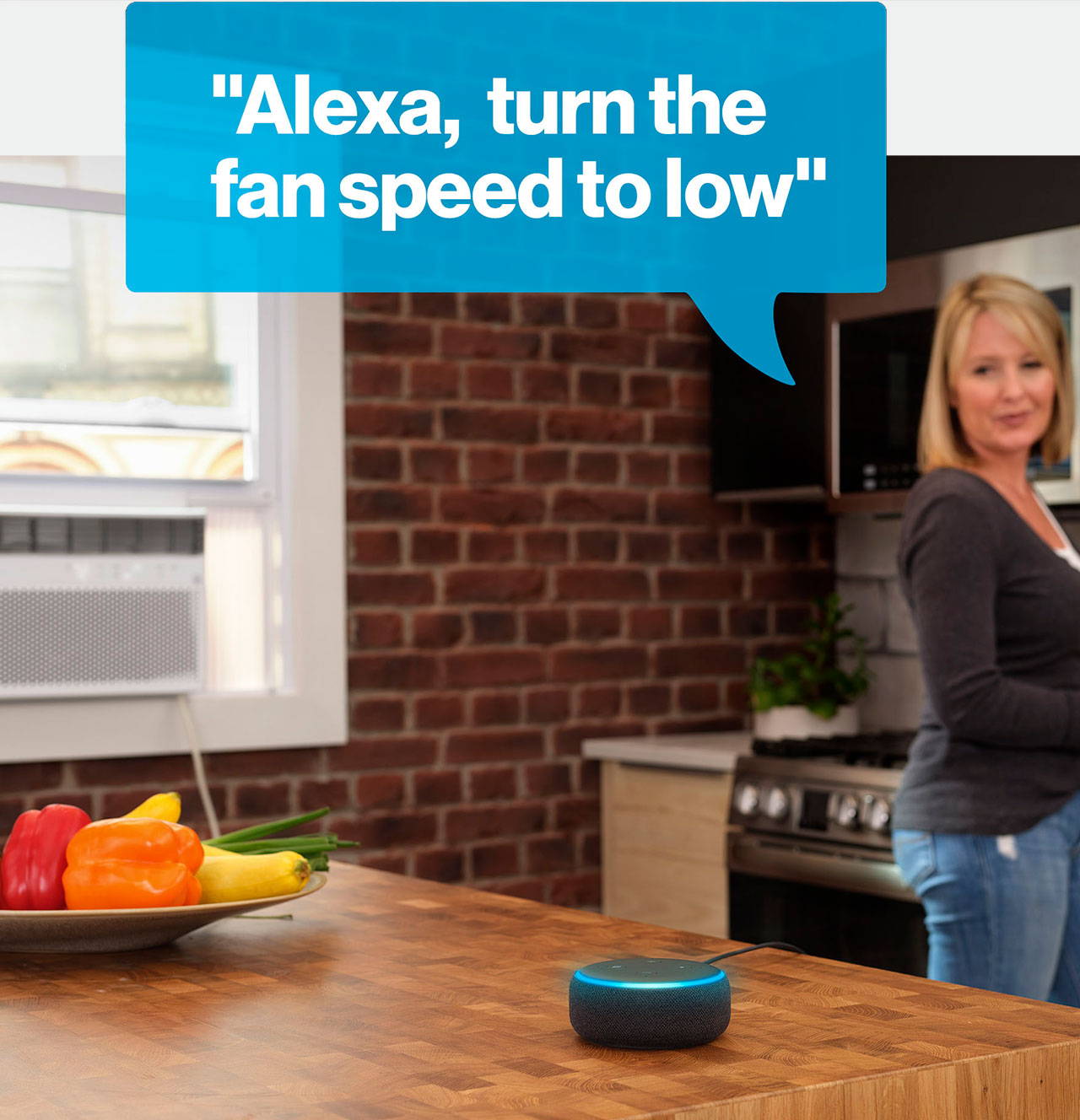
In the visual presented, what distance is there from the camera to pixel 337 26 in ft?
11.2

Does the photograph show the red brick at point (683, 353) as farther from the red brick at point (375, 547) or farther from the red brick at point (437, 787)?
the red brick at point (437, 787)

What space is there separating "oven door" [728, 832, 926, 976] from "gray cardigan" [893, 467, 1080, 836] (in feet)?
2.69

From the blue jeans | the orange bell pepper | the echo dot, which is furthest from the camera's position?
the blue jeans

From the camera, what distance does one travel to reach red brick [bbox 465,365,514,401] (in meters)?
3.54

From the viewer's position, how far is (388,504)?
11.3 ft

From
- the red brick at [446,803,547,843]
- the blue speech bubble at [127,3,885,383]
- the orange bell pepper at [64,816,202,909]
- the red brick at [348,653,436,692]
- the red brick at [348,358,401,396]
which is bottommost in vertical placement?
the red brick at [446,803,547,843]

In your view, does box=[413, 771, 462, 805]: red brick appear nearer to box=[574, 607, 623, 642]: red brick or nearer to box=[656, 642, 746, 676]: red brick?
box=[574, 607, 623, 642]: red brick

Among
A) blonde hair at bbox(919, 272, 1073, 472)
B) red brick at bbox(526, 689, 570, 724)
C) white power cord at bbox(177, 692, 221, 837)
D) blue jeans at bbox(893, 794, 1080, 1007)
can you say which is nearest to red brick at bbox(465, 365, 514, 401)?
red brick at bbox(526, 689, 570, 724)

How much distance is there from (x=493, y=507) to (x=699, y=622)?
2.05 feet

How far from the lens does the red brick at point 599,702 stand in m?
3.69

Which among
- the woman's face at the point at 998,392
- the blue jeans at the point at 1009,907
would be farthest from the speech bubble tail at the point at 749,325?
the blue jeans at the point at 1009,907

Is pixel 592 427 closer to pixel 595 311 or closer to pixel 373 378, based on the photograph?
pixel 595 311

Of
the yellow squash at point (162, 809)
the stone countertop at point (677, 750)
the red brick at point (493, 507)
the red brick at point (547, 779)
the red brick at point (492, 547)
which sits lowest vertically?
the red brick at point (547, 779)

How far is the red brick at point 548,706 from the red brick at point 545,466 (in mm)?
472
